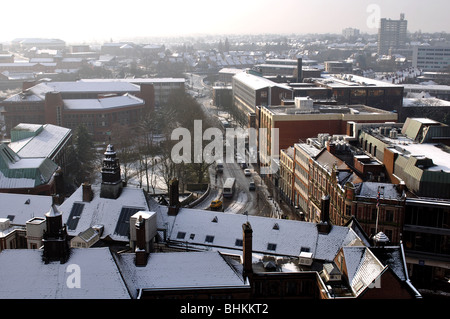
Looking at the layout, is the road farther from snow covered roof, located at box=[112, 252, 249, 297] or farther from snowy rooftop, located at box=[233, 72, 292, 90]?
snow covered roof, located at box=[112, 252, 249, 297]

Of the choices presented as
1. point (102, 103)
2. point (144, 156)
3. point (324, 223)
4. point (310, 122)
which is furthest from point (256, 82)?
point (324, 223)

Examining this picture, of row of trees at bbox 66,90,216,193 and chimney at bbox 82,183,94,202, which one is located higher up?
chimney at bbox 82,183,94,202

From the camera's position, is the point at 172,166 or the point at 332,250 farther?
the point at 172,166

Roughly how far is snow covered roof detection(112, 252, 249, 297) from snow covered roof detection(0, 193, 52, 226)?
1500 cm

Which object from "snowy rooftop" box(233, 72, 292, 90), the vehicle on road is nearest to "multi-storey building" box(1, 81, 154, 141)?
"snowy rooftop" box(233, 72, 292, 90)

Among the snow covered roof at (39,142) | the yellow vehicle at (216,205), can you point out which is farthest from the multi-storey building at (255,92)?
the yellow vehicle at (216,205)

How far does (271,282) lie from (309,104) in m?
46.1

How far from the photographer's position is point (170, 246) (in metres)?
33.9

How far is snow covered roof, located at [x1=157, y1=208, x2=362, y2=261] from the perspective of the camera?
32281mm

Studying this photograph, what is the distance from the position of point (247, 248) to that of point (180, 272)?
12.2 ft

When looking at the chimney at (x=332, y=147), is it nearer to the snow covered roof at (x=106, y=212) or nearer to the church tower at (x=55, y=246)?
the snow covered roof at (x=106, y=212)

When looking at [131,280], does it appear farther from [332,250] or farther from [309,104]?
[309,104]
